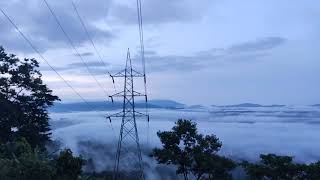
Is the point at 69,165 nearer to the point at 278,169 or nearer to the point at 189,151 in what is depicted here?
the point at 189,151

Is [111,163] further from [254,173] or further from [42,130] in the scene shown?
[254,173]

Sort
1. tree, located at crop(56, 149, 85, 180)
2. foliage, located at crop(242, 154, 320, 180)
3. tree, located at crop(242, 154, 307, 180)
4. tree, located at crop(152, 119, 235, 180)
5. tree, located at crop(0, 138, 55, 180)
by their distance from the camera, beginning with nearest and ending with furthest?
tree, located at crop(0, 138, 55, 180)
tree, located at crop(56, 149, 85, 180)
foliage, located at crop(242, 154, 320, 180)
tree, located at crop(242, 154, 307, 180)
tree, located at crop(152, 119, 235, 180)

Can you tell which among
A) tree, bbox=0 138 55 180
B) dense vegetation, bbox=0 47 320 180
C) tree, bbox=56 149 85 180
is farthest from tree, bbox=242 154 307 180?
tree, bbox=0 138 55 180

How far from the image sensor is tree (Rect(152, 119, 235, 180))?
44125mm

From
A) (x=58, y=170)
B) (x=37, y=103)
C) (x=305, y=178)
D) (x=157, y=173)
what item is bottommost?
(x=157, y=173)

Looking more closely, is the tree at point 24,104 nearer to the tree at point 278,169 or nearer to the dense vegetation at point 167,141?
the dense vegetation at point 167,141

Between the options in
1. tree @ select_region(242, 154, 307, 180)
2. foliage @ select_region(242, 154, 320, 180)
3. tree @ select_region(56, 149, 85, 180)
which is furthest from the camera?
tree @ select_region(242, 154, 307, 180)

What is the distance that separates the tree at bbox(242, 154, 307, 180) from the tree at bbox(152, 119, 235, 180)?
136 inches

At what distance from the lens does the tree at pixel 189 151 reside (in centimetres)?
4412

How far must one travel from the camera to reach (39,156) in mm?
22703

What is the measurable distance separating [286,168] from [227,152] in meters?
156

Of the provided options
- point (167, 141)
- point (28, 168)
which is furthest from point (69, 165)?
point (167, 141)

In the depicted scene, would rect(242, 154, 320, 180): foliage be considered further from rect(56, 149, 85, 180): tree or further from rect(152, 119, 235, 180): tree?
rect(56, 149, 85, 180): tree

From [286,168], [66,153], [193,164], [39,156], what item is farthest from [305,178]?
[39,156]
